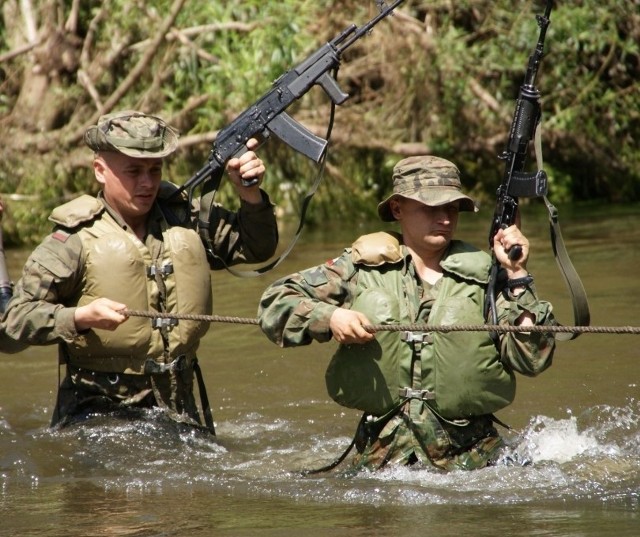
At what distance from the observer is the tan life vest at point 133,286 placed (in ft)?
19.5

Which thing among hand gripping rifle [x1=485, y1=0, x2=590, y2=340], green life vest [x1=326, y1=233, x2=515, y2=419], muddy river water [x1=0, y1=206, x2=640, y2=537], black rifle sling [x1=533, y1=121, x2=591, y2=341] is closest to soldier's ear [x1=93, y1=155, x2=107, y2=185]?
muddy river water [x1=0, y1=206, x2=640, y2=537]

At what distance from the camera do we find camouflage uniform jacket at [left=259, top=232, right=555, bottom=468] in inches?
199

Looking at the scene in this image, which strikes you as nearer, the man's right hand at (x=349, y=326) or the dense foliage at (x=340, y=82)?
the man's right hand at (x=349, y=326)

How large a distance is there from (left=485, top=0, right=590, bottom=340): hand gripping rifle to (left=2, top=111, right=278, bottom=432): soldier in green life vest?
134cm

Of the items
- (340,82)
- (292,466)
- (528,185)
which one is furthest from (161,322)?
(340,82)

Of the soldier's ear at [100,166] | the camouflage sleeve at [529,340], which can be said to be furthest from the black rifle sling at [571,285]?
the soldier's ear at [100,166]

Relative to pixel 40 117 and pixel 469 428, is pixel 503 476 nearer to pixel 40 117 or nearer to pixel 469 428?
pixel 469 428

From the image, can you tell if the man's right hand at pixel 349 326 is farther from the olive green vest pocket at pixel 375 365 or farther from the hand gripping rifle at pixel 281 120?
the hand gripping rifle at pixel 281 120

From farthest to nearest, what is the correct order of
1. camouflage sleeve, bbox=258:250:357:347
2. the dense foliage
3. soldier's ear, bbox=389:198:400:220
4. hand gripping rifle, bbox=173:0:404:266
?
the dense foliage
hand gripping rifle, bbox=173:0:404:266
soldier's ear, bbox=389:198:400:220
camouflage sleeve, bbox=258:250:357:347

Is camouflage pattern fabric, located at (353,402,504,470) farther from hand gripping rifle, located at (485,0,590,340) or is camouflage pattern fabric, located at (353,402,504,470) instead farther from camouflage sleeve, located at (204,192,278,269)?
camouflage sleeve, located at (204,192,278,269)

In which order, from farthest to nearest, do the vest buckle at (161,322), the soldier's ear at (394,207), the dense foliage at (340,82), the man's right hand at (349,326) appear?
the dense foliage at (340,82) < the vest buckle at (161,322) < the soldier's ear at (394,207) < the man's right hand at (349,326)

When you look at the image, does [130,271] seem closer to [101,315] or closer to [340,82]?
[101,315]

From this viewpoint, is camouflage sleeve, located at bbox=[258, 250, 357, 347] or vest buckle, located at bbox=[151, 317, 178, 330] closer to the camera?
camouflage sleeve, located at bbox=[258, 250, 357, 347]

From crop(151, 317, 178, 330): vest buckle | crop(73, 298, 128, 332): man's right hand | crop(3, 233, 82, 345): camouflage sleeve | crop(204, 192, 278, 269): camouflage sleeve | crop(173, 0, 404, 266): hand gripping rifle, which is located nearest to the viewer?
crop(73, 298, 128, 332): man's right hand
